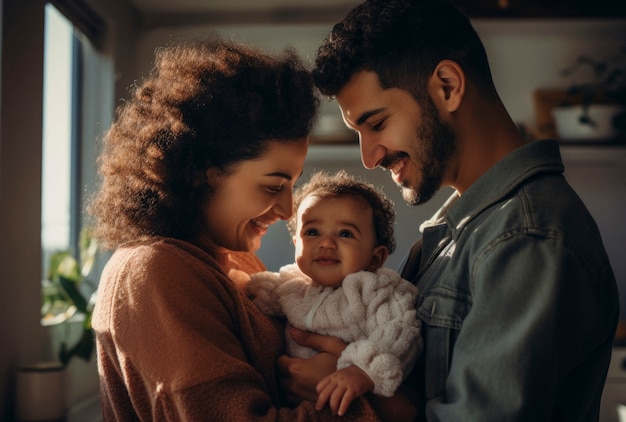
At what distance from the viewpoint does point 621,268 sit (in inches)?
159

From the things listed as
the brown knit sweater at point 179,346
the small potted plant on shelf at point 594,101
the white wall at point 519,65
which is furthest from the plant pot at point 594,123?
the brown knit sweater at point 179,346

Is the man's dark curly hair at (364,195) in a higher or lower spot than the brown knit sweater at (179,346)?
higher

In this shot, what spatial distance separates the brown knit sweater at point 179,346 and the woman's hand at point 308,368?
0.03m

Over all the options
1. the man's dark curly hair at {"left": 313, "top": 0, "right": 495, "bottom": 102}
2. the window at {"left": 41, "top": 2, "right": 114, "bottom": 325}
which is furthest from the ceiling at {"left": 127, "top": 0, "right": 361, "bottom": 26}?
the man's dark curly hair at {"left": 313, "top": 0, "right": 495, "bottom": 102}

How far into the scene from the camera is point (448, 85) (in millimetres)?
1568

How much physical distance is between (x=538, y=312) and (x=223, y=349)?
1.69 feet

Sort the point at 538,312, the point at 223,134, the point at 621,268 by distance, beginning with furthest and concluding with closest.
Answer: the point at 621,268 → the point at 223,134 → the point at 538,312

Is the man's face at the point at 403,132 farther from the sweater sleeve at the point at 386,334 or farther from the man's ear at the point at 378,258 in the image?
the sweater sleeve at the point at 386,334

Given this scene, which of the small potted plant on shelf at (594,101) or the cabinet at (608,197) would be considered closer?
the small potted plant on shelf at (594,101)

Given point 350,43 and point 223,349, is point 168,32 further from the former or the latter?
point 223,349

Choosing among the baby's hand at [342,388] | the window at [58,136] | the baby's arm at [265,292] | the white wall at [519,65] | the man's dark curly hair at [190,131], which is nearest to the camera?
the baby's hand at [342,388]

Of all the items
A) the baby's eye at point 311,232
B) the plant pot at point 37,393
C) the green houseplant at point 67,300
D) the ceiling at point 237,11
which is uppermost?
the ceiling at point 237,11

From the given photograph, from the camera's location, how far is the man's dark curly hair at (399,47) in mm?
1568

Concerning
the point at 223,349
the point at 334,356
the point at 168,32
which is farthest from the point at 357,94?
the point at 168,32
